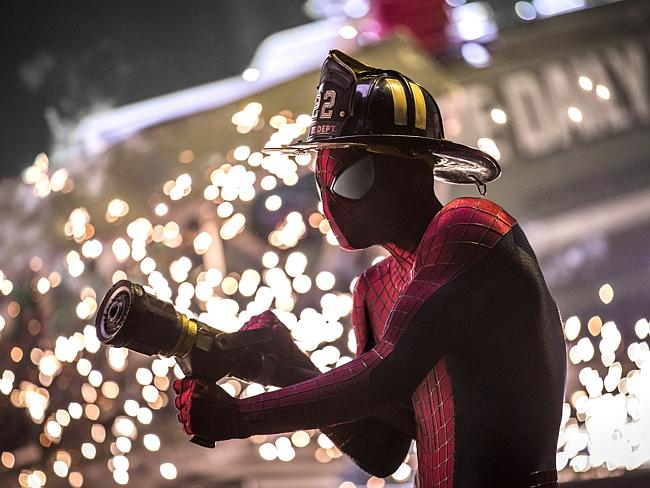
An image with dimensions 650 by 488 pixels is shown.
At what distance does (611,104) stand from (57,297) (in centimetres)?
228

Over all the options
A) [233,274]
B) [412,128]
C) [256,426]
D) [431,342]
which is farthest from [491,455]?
[233,274]

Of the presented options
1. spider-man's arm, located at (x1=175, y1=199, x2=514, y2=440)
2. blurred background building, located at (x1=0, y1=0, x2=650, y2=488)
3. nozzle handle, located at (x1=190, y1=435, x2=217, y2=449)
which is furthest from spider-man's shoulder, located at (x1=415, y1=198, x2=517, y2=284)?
blurred background building, located at (x1=0, y1=0, x2=650, y2=488)

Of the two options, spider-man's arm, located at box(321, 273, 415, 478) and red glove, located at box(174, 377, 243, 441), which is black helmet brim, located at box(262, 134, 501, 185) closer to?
spider-man's arm, located at box(321, 273, 415, 478)

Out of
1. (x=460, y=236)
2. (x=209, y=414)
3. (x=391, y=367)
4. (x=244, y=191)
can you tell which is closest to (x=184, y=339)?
(x=209, y=414)

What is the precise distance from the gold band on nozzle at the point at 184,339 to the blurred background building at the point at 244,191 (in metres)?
1.77

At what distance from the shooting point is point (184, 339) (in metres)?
1.29

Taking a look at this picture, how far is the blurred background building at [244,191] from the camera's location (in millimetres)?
3186

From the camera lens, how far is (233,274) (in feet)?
10.5

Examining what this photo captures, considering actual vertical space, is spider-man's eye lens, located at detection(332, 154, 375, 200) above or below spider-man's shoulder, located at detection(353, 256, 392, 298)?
above

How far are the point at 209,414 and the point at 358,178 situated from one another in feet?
1.31

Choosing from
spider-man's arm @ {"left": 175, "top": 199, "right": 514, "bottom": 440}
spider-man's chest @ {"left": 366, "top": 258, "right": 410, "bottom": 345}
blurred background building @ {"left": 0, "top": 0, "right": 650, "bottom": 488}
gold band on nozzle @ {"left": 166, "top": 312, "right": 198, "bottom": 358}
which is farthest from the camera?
blurred background building @ {"left": 0, "top": 0, "right": 650, "bottom": 488}

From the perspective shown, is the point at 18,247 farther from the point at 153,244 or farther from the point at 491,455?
the point at 491,455

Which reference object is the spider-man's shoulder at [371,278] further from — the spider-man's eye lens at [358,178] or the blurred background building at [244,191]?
the blurred background building at [244,191]

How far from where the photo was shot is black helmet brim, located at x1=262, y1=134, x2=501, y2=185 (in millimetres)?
1254
